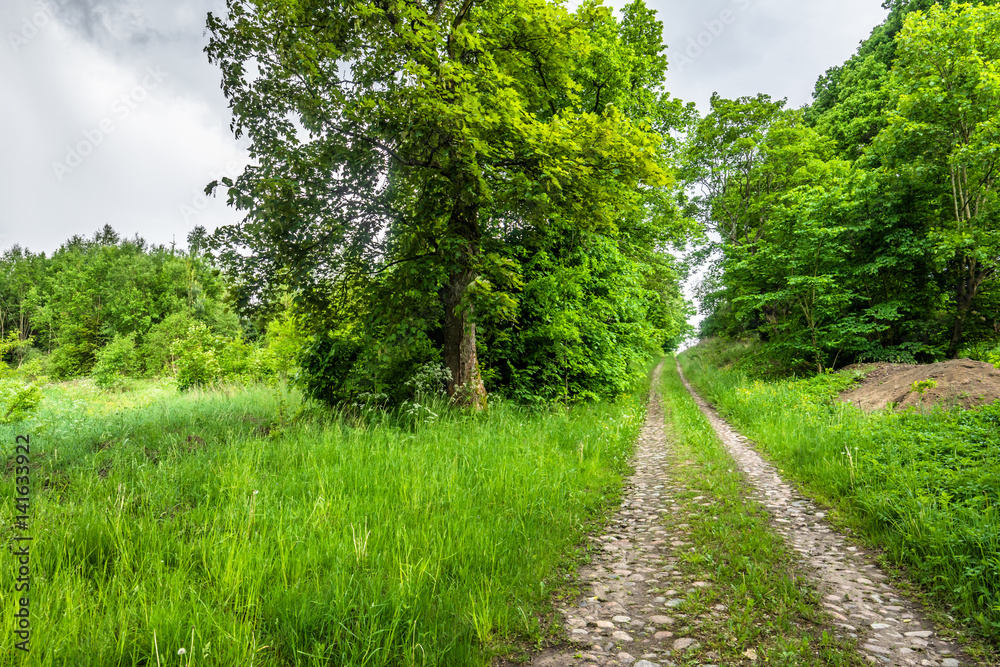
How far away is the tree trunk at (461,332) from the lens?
8.66m

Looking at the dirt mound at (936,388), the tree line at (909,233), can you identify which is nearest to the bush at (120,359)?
the tree line at (909,233)

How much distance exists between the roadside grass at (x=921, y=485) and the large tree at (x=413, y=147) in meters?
5.59

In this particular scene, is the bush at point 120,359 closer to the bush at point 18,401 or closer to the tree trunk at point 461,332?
the bush at point 18,401

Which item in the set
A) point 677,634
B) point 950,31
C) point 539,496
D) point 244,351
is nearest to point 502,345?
point 539,496

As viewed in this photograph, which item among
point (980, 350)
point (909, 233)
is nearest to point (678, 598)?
point (980, 350)

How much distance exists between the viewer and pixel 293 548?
124 inches

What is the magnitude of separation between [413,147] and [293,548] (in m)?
6.75

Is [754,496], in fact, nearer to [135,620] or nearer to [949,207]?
[135,620]

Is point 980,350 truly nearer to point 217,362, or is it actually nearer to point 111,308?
point 217,362

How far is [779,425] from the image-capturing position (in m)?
9.45

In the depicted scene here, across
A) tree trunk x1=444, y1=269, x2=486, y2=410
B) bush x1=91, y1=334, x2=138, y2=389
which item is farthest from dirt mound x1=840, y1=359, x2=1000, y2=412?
bush x1=91, y1=334, x2=138, y2=389

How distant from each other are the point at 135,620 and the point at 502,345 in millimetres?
9002

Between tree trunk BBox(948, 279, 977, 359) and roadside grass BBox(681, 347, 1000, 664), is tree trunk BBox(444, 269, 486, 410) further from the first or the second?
tree trunk BBox(948, 279, 977, 359)

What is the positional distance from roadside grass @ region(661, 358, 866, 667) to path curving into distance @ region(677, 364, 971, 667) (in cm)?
15
